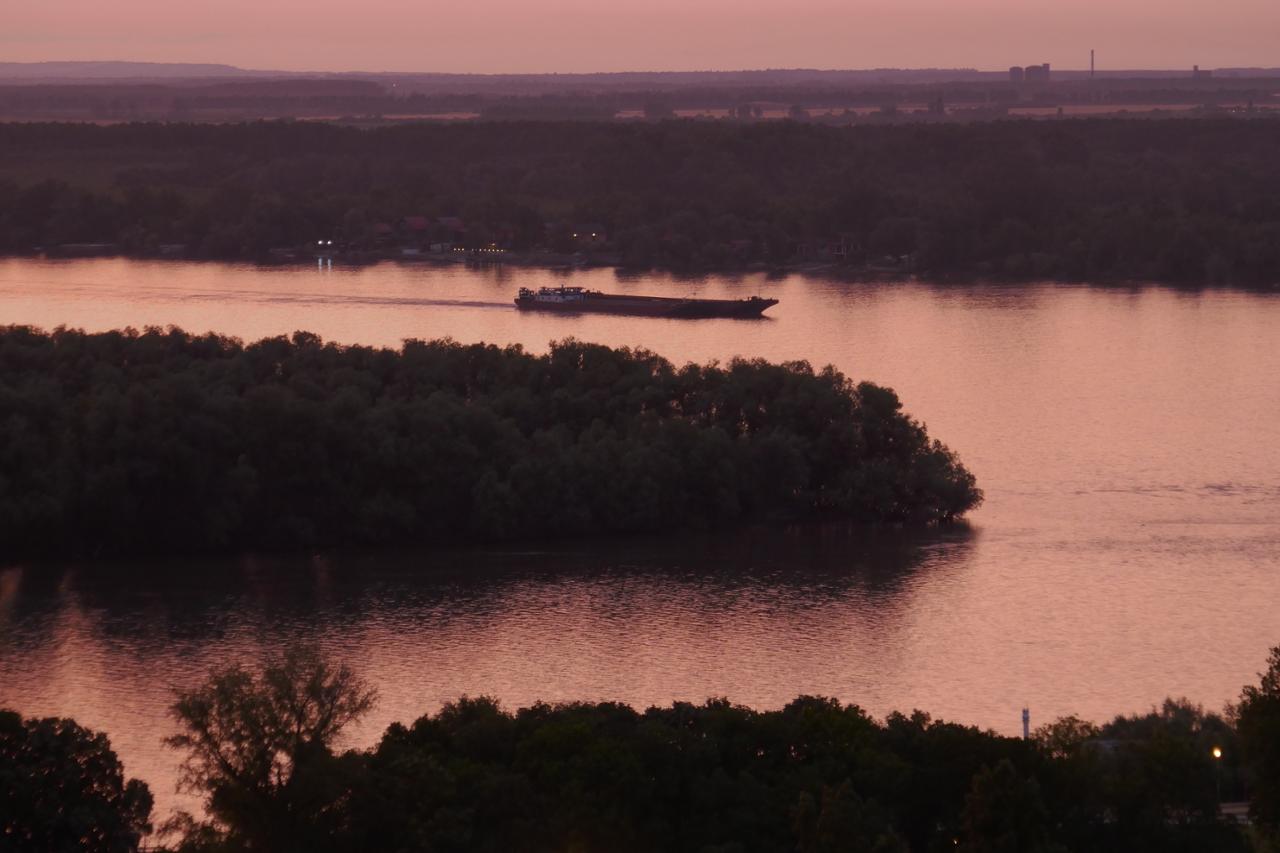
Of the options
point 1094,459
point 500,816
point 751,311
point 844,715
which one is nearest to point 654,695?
point 844,715

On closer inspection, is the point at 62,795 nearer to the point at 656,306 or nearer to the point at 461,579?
the point at 461,579

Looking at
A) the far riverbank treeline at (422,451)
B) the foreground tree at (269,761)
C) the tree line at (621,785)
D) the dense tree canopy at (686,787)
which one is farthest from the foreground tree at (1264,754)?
the far riverbank treeline at (422,451)

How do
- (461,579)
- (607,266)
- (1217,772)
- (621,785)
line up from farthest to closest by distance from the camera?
(607,266) → (461,579) → (1217,772) → (621,785)

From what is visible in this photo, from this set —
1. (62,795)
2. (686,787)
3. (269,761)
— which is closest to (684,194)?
(686,787)

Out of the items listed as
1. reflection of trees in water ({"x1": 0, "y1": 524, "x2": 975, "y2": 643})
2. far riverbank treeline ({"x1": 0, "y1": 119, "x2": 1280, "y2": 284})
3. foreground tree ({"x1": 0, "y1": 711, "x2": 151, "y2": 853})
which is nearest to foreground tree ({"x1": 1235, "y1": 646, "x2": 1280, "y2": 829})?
foreground tree ({"x1": 0, "y1": 711, "x2": 151, "y2": 853})

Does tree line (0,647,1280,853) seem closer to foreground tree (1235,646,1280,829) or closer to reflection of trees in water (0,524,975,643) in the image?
foreground tree (1235,646,1280,829)
